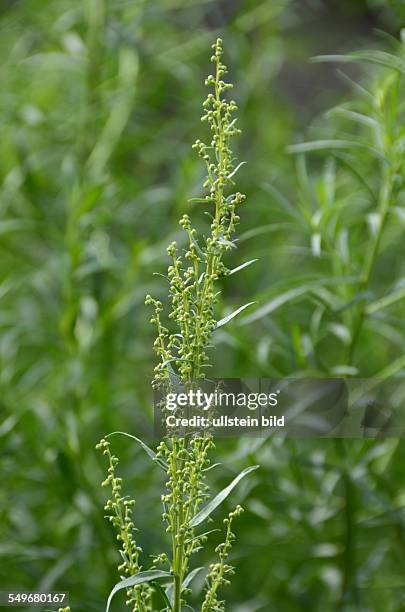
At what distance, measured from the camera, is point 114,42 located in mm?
1354

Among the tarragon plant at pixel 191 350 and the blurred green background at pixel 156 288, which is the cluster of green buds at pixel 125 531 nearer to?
the tarragon plant at pixel 191 350

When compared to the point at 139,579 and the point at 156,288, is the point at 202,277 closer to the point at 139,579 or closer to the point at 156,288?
the point at 139,579

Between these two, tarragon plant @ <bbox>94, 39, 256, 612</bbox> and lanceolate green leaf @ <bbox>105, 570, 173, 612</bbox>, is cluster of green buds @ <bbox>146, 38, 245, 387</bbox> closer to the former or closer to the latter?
tarragon plant @ <bbox>94, 39, 256, 612</bbox>

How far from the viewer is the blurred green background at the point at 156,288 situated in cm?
102

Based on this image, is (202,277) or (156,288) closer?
(202,277)

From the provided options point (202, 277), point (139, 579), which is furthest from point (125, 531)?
point (202, 277)

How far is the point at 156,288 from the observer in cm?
129

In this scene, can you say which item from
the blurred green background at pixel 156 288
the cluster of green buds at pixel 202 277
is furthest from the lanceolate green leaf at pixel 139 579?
the blurred green background at pixel 156 288

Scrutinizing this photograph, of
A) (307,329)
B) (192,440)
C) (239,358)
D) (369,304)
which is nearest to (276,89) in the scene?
(307,329)

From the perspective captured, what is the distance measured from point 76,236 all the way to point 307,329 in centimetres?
41

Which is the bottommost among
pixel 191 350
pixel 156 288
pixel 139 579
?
pixel 139 579

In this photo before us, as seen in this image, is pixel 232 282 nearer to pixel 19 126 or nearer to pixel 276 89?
pixel 19 126

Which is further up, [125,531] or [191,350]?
[191,350]

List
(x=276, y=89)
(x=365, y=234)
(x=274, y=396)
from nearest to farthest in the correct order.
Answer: (x=274, y=396), (x=365, y=234), (x=276, y=89)
